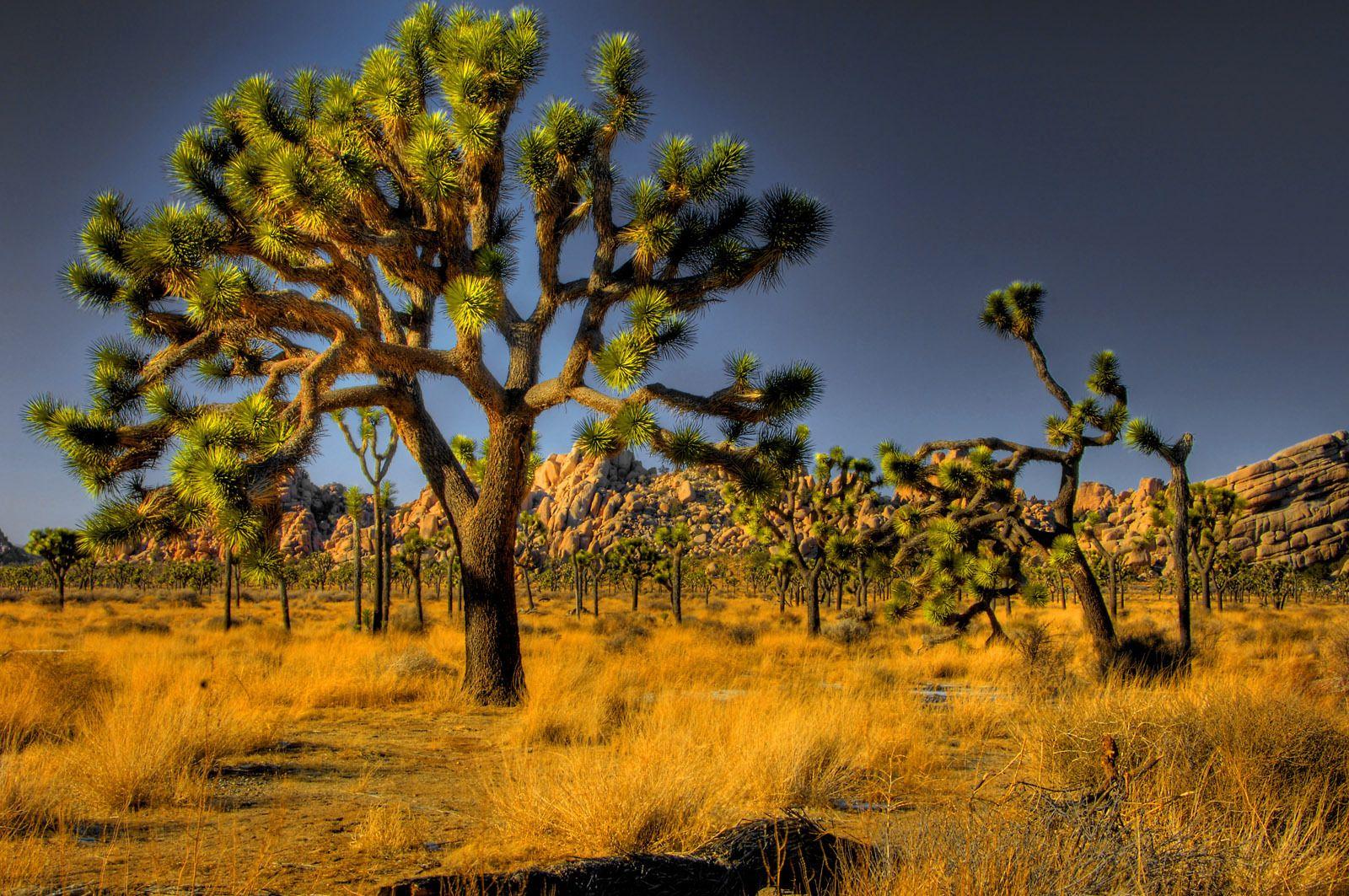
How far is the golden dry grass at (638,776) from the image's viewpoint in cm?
318

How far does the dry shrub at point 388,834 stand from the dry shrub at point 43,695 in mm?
3341

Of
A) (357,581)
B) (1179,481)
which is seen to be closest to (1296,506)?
(1179,481)

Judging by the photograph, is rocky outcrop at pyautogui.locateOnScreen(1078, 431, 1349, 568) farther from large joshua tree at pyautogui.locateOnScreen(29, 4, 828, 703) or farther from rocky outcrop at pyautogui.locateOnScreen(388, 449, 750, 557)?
large joshua tree at pyautogui.locateOnScreen(29, 4, 828, 703)

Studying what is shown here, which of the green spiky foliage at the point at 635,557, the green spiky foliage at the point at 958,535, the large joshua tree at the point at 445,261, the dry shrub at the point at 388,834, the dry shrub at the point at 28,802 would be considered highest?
the large joshua tree at the point at 445,261

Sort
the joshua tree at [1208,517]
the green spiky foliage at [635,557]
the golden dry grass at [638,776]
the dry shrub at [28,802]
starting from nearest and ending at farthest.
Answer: the golden dry grass at [638,776] < the dry shrub at [28,802] < the joshua tree at [1208,517] < the green spiky foliage at [635,557]

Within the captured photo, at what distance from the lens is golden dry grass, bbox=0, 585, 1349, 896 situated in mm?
3182

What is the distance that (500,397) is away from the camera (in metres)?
8.92

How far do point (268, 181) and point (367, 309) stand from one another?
6.04ft

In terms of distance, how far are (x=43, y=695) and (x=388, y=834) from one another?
17.7 feet

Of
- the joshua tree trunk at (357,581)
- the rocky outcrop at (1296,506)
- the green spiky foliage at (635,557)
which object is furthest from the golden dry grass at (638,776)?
the rocky outcrop at (1296,506)

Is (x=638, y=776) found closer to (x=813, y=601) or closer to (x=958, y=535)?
(x=958, y=535)

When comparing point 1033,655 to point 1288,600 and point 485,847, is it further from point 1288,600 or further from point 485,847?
point 1288,600

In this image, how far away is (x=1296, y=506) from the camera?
3359 inches

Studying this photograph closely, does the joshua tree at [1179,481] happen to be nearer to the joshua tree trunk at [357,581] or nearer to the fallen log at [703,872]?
the fallen log at [703,872]
